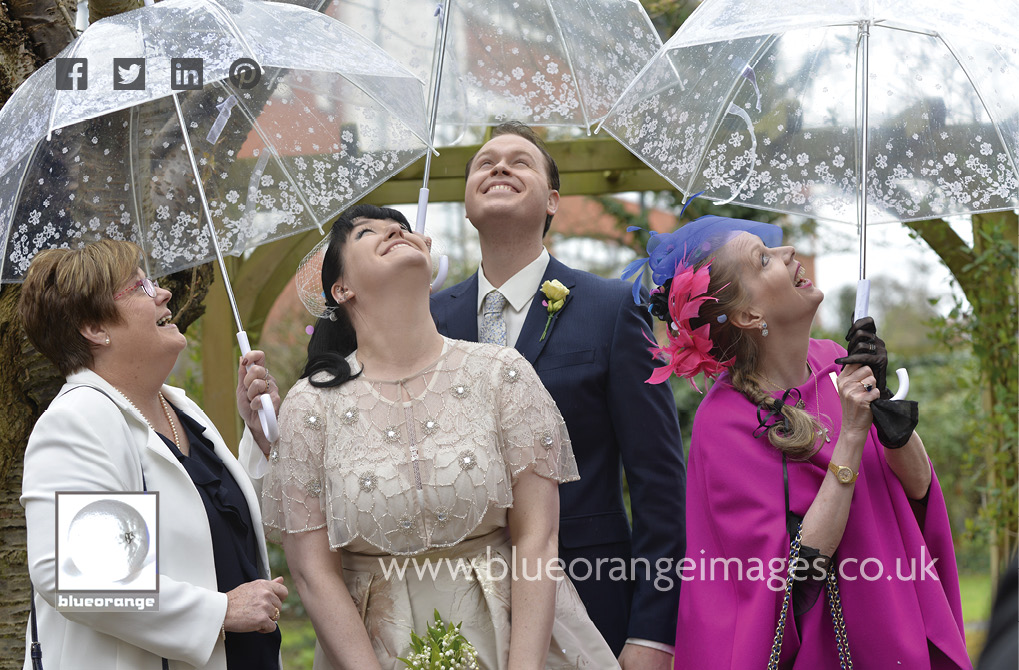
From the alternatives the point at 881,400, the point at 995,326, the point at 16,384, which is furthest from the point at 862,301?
the point at 995,326

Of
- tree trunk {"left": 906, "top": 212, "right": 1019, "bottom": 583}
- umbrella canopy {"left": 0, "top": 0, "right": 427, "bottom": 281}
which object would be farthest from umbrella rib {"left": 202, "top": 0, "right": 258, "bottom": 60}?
tree trunk {"left": 906, "top": 212, "right": 1019, "bottom": 583}

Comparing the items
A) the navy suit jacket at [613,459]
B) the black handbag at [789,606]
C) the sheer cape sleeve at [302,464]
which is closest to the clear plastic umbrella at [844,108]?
the navy suit jacket at [613,459]

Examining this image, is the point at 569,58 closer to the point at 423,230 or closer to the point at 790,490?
the point at 423,230

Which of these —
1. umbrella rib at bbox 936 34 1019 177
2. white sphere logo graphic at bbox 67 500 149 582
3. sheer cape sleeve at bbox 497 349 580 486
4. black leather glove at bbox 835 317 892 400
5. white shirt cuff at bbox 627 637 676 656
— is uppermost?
umbrella rib at bbox 936 34 1019 177

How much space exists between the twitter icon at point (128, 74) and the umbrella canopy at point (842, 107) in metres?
1.26

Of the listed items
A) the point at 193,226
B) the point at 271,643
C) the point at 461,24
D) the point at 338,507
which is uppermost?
the point at 461,24

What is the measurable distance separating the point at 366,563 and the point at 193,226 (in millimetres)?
1038

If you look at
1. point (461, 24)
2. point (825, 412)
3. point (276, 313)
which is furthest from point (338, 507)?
point (276, 313)

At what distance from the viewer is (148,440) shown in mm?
2453

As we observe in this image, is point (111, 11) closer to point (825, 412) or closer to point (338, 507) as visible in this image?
point (338, 507)

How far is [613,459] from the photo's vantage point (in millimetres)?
2889

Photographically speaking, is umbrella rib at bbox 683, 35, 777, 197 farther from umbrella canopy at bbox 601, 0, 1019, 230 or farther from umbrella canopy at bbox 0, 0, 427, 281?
umbrella canopy at bbox 0, 0, 427, 281

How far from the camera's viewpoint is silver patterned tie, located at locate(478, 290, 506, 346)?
2.95 m

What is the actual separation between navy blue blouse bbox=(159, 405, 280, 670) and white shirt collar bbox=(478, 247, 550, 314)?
84 centimetres
